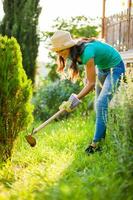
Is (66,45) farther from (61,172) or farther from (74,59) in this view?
(61,172)

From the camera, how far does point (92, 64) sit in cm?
665

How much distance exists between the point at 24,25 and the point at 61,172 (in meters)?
12.6

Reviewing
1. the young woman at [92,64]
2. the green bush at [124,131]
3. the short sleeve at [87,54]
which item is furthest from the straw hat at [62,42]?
the green bush at [124,131]

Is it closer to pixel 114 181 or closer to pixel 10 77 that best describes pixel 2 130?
pixel 10 77

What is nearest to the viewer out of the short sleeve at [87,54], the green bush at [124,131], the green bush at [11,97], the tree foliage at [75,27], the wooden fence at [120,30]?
the green bush at [124,131]

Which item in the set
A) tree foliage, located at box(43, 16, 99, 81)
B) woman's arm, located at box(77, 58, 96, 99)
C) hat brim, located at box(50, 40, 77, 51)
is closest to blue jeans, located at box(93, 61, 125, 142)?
woman's arm, located at box(77, 58, 96, 99)

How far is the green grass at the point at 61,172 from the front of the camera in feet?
14.7

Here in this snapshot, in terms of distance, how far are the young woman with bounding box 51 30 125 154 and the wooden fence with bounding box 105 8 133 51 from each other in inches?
224

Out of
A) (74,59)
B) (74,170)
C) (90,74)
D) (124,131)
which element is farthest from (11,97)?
(124,131)

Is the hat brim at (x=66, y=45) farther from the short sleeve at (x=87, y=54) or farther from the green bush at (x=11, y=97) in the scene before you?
the green bush at (x=11, y=97)

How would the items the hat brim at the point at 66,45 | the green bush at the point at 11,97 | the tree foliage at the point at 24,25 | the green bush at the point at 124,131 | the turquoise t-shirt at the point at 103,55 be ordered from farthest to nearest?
the tree foliage at the point at 24,25 < the green bush at the point at 11,97 < the turquoise t-shirt at the point at 103,55 < the hat brim at the point at 66,45 < the green bush at the point at 124,131

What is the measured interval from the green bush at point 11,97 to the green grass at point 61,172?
273 mm

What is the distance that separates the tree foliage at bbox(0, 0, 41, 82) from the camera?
17969 mm

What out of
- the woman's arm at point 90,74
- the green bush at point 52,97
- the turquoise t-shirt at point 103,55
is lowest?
the green bush at point 52,97
